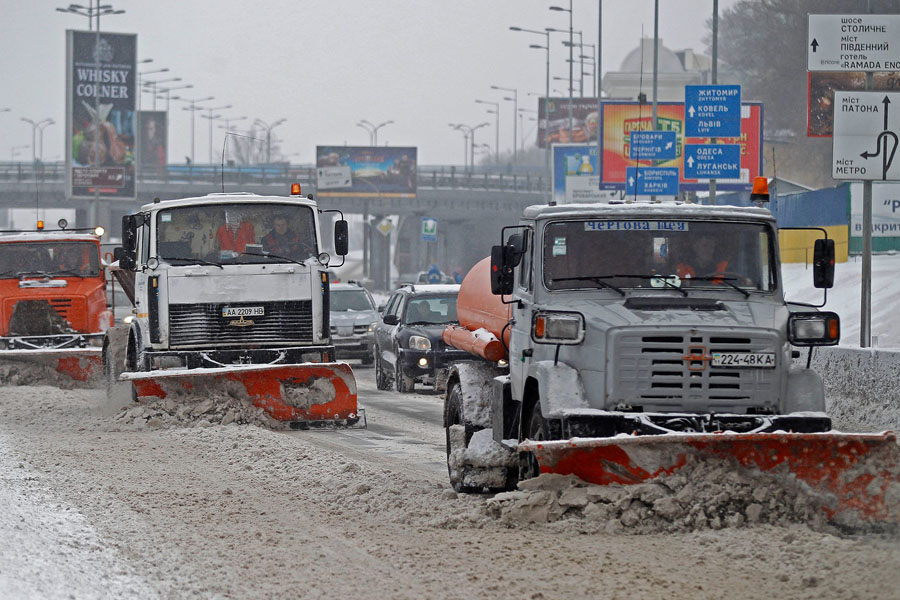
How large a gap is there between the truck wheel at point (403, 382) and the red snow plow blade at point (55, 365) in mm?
4391

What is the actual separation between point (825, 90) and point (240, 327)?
109ft

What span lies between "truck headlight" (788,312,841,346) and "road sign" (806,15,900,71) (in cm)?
1049

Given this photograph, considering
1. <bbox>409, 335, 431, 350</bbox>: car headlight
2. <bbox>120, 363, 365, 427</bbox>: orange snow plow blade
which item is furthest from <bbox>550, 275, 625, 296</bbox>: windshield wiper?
<bbox>409, 335, 431, 350</bbox>: car headlight

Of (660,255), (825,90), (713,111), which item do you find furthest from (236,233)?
(825,90)

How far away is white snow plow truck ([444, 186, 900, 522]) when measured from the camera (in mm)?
7910

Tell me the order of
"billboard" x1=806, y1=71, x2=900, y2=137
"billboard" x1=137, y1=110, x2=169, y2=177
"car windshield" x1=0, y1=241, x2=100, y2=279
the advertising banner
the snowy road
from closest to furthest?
1. the snowy road
2. "car windshield" x1=0, y1=241, x2=100, y2=279
3. "billboard" x1=806, y1=71, x2=900, y2=137
4. the advertising banner
5. "billboard" x1=137, y1=110, x2=169, y2=177

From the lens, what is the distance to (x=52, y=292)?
20.8 m

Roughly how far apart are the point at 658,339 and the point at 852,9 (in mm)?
61866

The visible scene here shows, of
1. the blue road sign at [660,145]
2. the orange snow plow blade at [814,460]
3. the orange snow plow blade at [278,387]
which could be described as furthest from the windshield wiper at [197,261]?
the blue road sign at [660,145]

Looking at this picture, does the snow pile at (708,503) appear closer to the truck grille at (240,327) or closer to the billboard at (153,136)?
the truck grille at (240,327)

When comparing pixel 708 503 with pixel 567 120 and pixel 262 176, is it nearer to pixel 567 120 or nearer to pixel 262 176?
pixel 262 176

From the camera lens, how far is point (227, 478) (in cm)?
1105

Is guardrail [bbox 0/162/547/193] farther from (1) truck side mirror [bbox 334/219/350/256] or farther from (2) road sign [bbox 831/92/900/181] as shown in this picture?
(1) truck side mirror [bbox 334/219/350/256]

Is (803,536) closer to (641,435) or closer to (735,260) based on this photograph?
(641,435)
